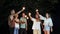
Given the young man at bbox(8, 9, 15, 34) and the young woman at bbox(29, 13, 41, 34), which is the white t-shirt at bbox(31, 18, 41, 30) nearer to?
the young woman at bbox(29, 13, 41, 34)

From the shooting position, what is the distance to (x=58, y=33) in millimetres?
3338

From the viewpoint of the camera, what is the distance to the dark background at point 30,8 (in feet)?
10.8

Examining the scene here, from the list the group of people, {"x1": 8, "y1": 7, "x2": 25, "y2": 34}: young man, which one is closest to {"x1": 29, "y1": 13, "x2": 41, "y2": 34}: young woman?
the group of people

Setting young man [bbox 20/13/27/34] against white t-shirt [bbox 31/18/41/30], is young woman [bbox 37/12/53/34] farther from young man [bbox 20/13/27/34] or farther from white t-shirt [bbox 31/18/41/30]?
young man [bbox 20/13/27/34]

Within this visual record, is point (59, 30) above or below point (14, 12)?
below

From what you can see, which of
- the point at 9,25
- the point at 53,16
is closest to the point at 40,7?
the point at 53,16

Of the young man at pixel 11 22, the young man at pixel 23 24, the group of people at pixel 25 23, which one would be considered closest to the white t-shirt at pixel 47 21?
the group of people at pixel 25 23

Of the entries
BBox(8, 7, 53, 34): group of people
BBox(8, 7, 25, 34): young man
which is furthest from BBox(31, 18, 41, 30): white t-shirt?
BBox(8, 7, 25, 34): young man

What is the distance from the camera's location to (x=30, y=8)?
3.33m

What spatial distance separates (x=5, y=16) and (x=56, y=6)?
559 millimetres

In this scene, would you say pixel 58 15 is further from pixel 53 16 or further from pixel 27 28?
pixel 27 28

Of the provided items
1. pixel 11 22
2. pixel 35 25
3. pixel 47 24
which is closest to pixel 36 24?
pixel 35 25

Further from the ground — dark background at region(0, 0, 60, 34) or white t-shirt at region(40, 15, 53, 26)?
dark background at region(0, 0, 60, 34)

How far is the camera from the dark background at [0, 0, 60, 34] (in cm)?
331
